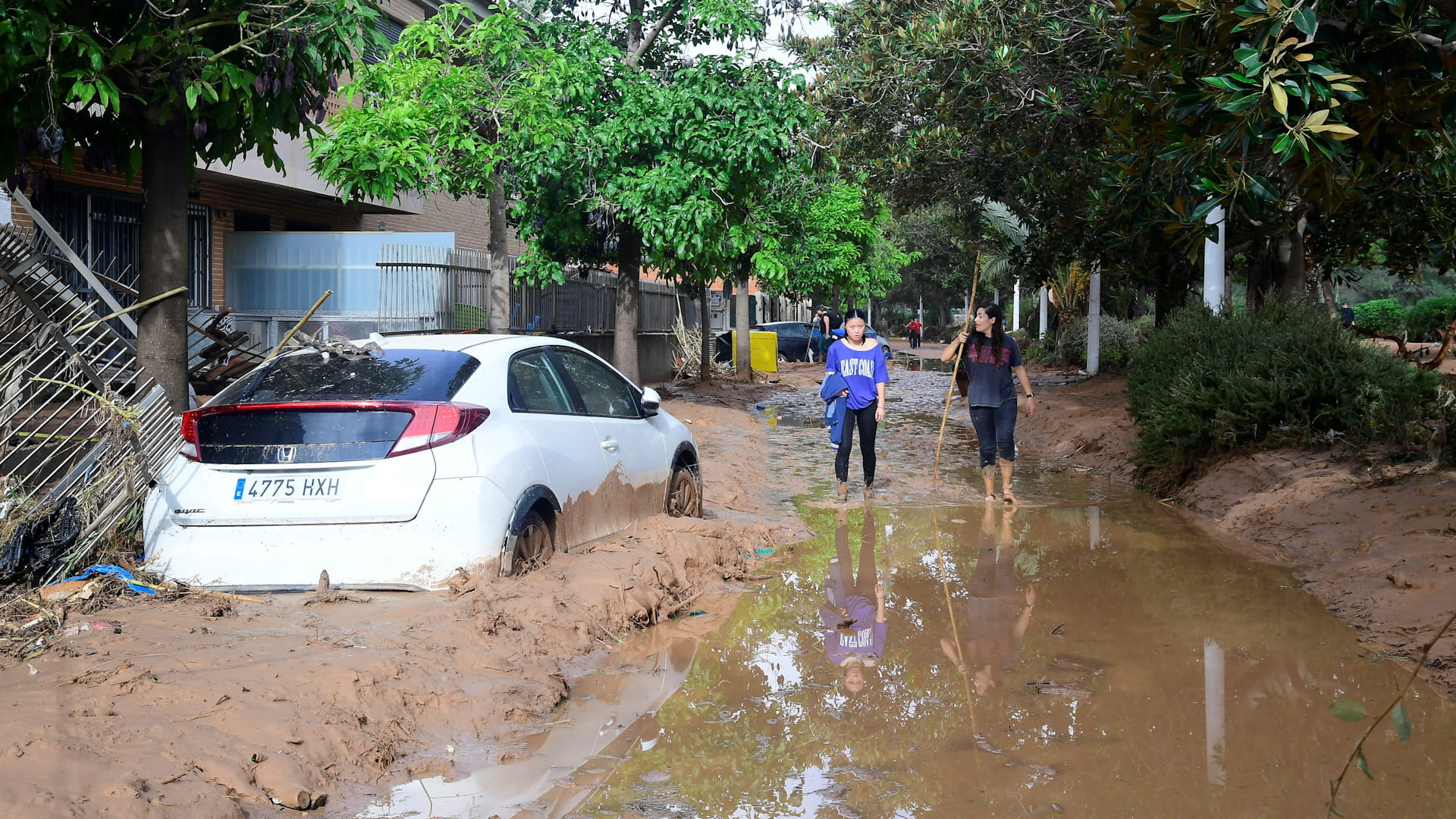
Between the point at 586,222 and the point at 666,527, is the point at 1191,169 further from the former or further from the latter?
the point at 586,222

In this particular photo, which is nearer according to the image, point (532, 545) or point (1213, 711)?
point (1213, 711)

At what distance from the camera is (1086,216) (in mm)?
15148

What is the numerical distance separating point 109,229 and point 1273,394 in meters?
14.0

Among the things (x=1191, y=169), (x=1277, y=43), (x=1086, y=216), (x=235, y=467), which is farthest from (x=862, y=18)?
(x=235, y=467)

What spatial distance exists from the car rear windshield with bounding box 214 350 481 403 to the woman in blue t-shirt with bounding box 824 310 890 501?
16.9 feet

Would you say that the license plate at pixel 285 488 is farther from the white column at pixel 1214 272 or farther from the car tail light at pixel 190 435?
the white column at pixel 1214 272

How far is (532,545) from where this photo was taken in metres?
6.21

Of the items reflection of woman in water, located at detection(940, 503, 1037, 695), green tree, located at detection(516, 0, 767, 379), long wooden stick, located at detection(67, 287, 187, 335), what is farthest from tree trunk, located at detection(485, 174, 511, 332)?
reflection of woman in water, located at detection(940, 503, 1037, 695)

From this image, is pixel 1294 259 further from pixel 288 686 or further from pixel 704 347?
pixel 288 686

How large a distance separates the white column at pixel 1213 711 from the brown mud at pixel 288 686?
8.42 ft

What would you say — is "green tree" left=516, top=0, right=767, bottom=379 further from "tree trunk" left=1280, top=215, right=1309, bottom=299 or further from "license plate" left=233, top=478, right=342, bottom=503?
"license plate" left=233, top=478, right=342, bottom=503

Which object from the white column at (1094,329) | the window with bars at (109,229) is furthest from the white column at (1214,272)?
the window with bars at (109,229)

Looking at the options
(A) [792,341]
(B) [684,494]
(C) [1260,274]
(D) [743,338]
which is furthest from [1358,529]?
(A) [792,341]

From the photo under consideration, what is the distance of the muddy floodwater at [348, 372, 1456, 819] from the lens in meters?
4.04
